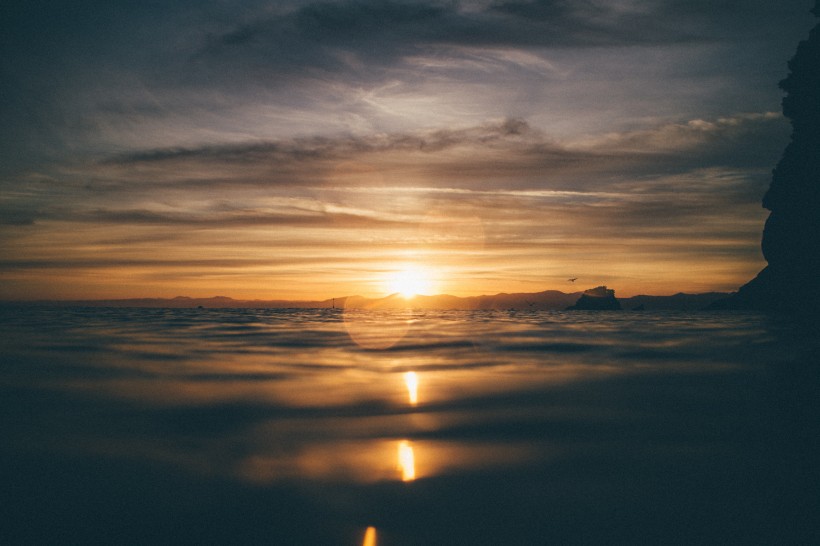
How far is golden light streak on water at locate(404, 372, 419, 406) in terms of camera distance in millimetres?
9500

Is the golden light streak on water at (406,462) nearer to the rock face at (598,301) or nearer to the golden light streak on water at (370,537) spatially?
the golden light streak on water at (370,537)

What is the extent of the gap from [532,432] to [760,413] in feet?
12.7

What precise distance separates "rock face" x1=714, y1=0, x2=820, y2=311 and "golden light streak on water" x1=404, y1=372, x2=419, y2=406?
77667 millimetres

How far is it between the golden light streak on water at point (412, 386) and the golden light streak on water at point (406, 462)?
8.64ft

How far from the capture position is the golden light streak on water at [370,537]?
387 centimetres

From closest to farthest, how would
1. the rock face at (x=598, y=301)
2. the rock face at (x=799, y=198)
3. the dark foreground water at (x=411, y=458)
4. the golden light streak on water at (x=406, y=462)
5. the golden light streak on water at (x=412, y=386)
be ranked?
the dark foreground water at (x=411, y=458), the golden light streak on water at (x=406, y=462), the golden light streak on water at (x=412, y=386), the rock face at (x=799, y=198), the rock face at (x=598, y=301)

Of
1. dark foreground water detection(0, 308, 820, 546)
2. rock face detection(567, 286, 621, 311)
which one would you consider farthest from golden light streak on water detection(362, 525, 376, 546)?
rock face detection(567, 286, 621, 311)

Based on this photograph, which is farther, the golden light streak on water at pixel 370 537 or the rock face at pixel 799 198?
the rock face at pixel 799 198

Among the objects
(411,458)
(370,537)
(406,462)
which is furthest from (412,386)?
(370,537)

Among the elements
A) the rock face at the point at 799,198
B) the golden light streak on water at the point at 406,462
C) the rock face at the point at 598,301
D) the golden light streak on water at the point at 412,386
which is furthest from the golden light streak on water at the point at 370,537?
the rock face at the point at 598,301

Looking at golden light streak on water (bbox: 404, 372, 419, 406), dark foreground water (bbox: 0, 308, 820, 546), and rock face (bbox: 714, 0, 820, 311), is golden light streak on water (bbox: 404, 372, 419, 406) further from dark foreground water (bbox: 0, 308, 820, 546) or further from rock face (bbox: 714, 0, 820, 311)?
rock face (bbox: 714, 0, 820, 311)

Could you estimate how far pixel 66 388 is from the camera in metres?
10.3

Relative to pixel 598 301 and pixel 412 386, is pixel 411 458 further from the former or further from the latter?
pixel 598 301

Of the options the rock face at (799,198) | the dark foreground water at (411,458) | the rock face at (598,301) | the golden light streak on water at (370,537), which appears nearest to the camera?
the golden light streak on water at (370,537)
